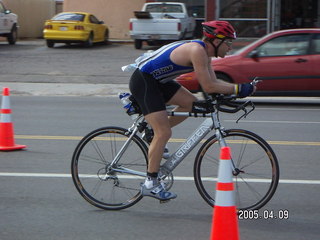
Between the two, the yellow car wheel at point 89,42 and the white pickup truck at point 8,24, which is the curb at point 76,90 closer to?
the yellow car wheel at point 89,42

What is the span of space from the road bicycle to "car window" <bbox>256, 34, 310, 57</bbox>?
329 inches

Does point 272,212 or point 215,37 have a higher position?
point 215,37

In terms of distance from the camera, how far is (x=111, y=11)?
31656 millimetres

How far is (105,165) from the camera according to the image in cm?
626

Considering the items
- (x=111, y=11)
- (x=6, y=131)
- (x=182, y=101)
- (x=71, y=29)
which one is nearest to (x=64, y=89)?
(x=6, y=131)

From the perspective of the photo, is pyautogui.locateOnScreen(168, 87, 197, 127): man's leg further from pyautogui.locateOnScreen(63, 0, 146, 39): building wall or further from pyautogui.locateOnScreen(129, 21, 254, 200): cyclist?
pyautogui.locateOnScreen(63, 0, 146, 39): building wall

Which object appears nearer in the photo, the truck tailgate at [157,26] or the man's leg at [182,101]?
the man's leg at [182,101]

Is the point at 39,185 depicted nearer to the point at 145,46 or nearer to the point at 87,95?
the point at 87,95

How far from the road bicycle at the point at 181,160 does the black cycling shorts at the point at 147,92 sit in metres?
0.15

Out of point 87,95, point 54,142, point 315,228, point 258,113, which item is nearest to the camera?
point 315,228

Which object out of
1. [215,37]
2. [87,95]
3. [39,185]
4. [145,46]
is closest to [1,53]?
[145,46]

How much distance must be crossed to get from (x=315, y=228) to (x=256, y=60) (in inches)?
353

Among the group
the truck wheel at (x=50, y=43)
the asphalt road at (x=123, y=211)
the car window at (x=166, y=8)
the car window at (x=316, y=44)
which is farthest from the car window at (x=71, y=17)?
the asphalt road at (x=123, y=211)

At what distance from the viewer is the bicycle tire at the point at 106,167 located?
239 inches
